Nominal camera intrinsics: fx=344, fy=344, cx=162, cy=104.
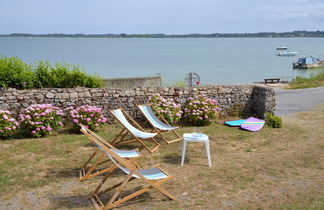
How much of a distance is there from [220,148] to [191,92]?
111 inches

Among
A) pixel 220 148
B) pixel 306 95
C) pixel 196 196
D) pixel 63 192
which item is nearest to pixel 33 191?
pixel 63 192

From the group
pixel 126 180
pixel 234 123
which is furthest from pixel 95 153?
pixel 234 123

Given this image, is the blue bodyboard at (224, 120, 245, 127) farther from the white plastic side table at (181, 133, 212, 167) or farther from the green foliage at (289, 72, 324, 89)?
the green foliage at (289, 72, 324, 89)

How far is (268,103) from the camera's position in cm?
976

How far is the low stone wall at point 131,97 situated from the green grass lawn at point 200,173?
3.10ft

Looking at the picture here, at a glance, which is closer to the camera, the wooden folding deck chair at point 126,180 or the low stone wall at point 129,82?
the wooden folding deck chair at point 126,180

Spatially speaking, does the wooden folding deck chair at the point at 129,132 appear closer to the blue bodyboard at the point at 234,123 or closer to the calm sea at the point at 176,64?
the blue bodyboard at the point at 234,123

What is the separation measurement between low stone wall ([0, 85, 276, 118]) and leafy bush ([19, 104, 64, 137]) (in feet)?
1.68

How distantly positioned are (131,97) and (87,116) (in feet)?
4.90

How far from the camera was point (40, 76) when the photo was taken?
8820 millimetres

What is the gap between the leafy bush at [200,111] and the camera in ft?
29.7

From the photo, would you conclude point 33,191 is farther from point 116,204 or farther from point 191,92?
point 191,92

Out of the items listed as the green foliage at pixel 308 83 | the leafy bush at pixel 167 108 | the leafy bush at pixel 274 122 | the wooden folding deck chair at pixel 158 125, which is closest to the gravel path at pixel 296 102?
the leafy bush at pixel 274 122

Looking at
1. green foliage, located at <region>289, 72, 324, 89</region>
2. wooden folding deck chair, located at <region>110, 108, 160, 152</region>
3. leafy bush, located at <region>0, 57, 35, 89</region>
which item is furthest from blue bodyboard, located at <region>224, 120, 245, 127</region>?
green foliage, located at <region>289, 72, 324, 89</region>
